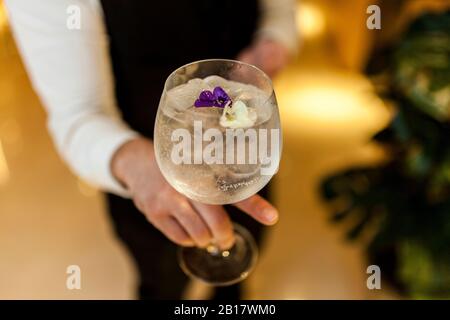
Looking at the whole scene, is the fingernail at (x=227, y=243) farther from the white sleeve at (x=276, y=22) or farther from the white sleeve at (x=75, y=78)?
the white sleeve at (x=276, y=22)

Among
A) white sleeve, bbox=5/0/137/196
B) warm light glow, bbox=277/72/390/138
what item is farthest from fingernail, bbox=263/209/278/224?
warm light glow, bbox=277/72/390/138

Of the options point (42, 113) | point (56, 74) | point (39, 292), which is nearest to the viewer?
point (56, 74)

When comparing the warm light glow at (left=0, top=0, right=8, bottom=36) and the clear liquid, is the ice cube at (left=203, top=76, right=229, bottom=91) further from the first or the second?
the warm light glow at (left=0, top=0, right=8, bottom=36)

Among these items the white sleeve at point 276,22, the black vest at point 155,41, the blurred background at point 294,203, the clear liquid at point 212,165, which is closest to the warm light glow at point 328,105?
the blurred background at point 294,203

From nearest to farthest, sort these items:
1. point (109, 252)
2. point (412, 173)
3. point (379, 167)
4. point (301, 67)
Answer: point (412, 173), point (379, 167), point (109, 252), point (301, 67)
